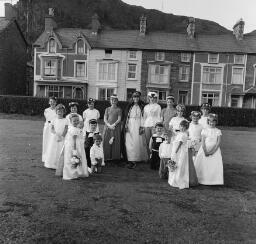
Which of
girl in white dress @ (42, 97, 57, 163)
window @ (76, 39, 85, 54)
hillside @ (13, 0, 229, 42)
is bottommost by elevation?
girl in white dress @ (42, 97, 57, 163)

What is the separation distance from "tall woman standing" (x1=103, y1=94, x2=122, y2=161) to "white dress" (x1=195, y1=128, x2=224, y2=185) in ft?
8.50

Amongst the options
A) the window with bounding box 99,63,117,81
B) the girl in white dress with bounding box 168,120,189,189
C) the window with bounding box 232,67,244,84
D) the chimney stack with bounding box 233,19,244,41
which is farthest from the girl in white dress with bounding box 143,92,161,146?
the chimney stack with bounding box 233,19,244,41

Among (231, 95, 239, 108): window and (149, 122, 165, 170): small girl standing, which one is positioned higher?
(231, 95, 239, 108): window

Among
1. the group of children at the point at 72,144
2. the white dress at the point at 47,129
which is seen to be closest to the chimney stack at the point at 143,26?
the group of children at the point at 72,144

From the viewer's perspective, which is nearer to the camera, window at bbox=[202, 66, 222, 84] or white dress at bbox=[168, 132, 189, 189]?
white dress at bbox=[168, 132, 189, 189]

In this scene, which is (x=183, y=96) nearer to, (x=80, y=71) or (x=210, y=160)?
(x=80, y=71)

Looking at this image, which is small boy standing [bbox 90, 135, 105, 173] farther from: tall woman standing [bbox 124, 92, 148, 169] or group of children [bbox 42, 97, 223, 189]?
tall woman standing [bbox 124, 92, 148, 169]

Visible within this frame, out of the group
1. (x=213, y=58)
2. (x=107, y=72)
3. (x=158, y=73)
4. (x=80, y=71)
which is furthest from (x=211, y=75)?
(x=80, y=71)

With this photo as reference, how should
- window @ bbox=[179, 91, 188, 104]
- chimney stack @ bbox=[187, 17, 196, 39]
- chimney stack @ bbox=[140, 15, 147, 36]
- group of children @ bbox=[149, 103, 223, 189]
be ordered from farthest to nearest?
chimney stack @ bbox=[187, 17, 196, 39] → chimney stack @ bbox=[140, 15, 147, 36] → window @ bbox=[179, 91, 188, 104] → group of children @ bbox=[149, 103, 223, 189]

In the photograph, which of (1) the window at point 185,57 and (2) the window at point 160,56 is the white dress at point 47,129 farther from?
(1) the window at point 185,57

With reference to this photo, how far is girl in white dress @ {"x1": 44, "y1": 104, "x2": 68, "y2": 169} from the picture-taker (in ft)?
28.6

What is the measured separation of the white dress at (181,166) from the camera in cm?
745

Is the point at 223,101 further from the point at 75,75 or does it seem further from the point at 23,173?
the point at 23,173

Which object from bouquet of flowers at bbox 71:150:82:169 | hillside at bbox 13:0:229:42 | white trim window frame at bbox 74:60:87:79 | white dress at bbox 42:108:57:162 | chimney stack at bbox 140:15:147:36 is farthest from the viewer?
hillside at bbox 13:0:229:42
